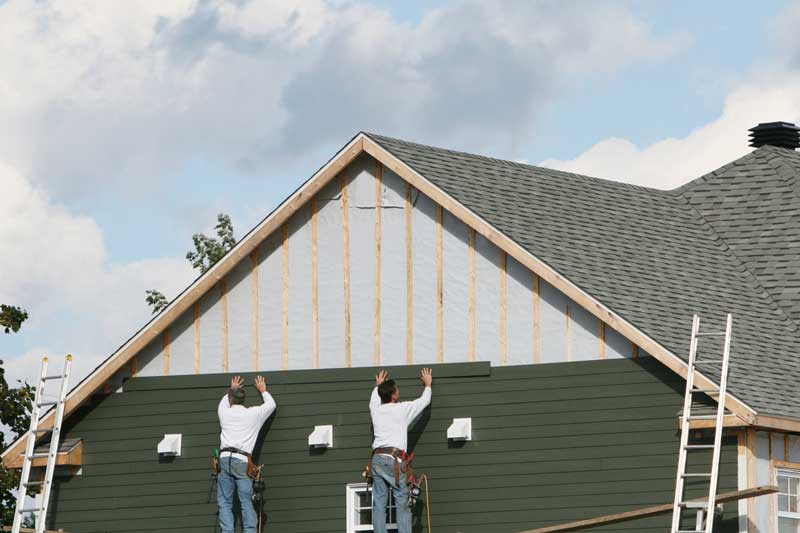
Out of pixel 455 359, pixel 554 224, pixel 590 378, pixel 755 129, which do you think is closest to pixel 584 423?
pixel 590 378

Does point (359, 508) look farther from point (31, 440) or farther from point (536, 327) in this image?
point (31, 440)

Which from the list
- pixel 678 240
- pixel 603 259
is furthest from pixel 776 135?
pixel 603 259

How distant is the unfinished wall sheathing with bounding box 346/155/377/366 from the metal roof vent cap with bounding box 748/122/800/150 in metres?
9.69

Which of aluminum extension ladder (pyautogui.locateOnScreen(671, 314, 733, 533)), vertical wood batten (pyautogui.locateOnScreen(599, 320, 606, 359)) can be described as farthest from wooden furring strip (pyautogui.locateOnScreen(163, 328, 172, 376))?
aluminum extension ladder (pyautogui.locateOnScreen(671, 314, 733, 533))

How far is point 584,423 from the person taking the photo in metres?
20.5

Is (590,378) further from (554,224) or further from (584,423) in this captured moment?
(554,224)

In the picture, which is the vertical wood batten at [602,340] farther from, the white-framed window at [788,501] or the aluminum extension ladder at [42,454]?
the aluminum extension ladder at [42,454]

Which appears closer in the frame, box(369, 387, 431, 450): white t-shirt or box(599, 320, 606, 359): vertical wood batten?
box(599, 320, 606, 359): vertical wood batten

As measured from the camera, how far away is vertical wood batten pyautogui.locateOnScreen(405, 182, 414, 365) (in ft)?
71.2

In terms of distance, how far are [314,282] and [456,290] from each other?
2.04 metres

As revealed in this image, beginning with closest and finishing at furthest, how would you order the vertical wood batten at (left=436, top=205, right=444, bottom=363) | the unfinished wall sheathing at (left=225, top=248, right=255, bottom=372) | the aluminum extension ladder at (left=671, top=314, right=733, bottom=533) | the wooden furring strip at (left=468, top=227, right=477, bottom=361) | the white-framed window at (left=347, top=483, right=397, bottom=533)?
→ the aluminum extension ladder at (left=671, top=314, right=733, bottom=533), the wooden furring strip at (left=468, top=227, right=477, bottom=361), the vertical wood batten at (left=436, top=205, right=444, bottom=363), the white-framed window at (left=347, top=483, right=397, bottom=533), the unfinished wall sheathing at (left=225, top=248, right=255, bottom=372)

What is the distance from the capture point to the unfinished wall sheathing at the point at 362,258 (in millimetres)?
21984

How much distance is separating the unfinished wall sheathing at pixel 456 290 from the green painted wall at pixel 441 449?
27 centimetres

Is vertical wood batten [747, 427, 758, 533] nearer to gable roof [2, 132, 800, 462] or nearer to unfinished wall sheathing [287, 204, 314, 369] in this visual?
gable roof [2, 132, 800, 462]
